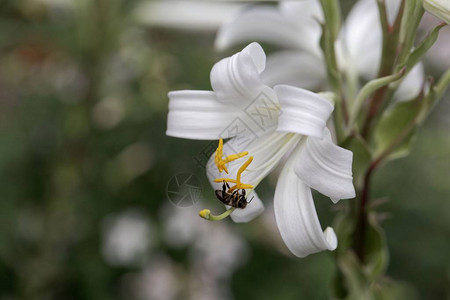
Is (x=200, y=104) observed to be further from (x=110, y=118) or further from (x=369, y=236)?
(x=110, y=118)

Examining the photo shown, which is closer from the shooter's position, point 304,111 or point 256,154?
point 304,111

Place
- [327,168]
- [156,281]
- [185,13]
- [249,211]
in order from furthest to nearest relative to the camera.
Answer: [156,281] < [185,13] < [249,211] < [327,168]

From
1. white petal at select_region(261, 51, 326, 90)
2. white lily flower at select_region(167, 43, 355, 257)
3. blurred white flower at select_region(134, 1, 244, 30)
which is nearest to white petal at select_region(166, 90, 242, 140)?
white lily flower at select_region(167, 43, 355, 257)

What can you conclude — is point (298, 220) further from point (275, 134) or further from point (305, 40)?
point (305, 40)

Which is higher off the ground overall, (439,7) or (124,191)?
(439,7)

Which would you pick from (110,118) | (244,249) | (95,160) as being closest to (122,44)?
(110,118)

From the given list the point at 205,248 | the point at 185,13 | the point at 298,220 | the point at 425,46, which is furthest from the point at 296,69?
the point at 205,248

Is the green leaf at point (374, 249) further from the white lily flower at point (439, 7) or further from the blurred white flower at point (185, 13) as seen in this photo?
the blurred white flower at point (185, 13)
